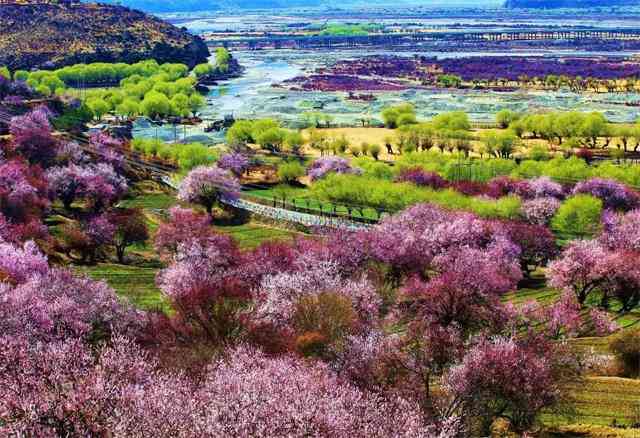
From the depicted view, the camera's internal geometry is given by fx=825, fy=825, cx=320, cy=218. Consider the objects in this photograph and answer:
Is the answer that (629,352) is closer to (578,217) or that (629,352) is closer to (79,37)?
(578,217)

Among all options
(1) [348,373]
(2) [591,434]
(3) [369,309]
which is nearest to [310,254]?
(3) [369,309]

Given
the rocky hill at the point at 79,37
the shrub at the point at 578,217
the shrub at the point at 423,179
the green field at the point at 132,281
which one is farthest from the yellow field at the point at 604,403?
the rocky hill at the point at 79,37

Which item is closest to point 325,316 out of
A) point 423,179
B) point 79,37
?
point 423,179

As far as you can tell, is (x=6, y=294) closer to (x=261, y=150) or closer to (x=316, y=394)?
(x=316, y=394)

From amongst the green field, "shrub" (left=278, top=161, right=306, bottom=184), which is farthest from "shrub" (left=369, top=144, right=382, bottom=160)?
Result: the green field

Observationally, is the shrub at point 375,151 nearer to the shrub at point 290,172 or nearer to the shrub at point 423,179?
the shrub at point 290,172

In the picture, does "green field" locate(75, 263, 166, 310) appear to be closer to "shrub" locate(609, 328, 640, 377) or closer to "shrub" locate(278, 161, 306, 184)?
"shrub" locate(609, 328, 640, 377)
